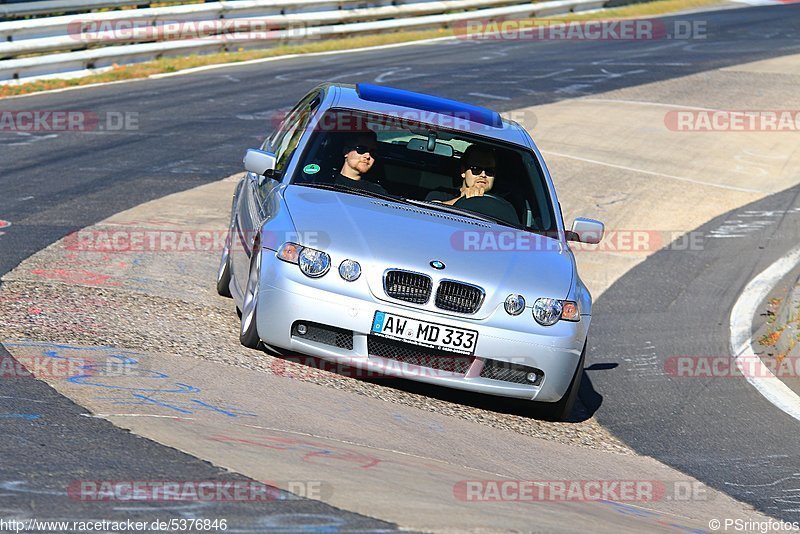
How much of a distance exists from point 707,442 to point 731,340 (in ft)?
8.91

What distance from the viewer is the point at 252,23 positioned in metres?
24.1

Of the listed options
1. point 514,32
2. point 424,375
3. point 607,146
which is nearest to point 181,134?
point 607,146

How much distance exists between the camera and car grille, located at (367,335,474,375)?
700 centimetres

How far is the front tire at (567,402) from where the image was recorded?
7408 millimetres

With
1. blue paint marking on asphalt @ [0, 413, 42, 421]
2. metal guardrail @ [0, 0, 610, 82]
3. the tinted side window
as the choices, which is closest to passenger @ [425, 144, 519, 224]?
the tinted side window
